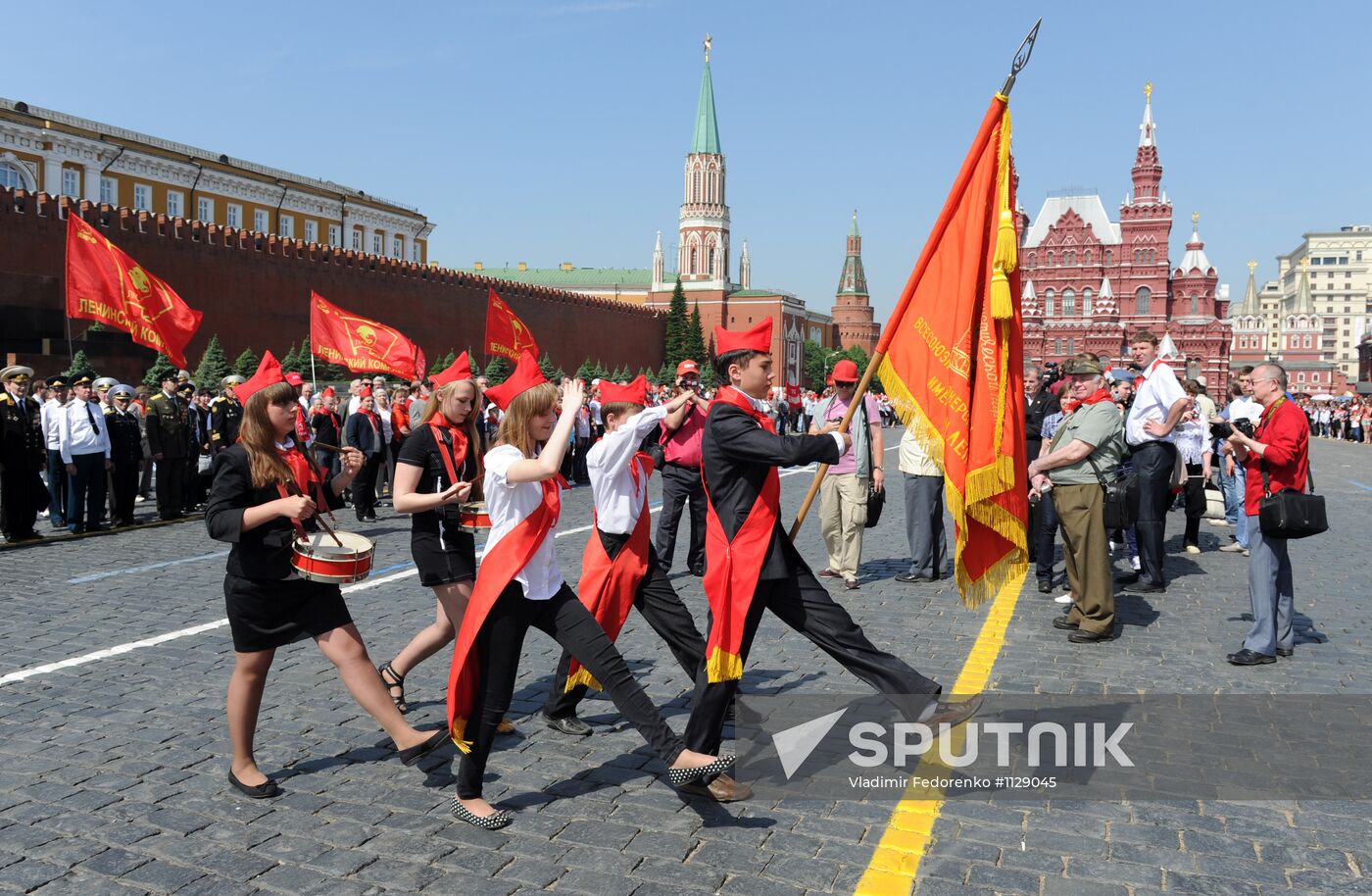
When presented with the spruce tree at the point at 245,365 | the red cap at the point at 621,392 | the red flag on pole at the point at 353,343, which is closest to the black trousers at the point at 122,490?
the red flag on pole at the point at 353,343

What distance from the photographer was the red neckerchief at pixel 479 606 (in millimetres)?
3949

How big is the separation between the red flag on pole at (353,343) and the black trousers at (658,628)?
13161 millimetres

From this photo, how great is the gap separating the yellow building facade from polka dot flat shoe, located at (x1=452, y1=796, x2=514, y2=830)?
44.5m

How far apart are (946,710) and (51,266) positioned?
36826mm

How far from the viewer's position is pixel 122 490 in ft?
41.1

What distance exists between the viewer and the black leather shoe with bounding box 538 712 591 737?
494 cm

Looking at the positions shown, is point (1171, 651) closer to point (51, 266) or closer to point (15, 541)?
point (15, 541)

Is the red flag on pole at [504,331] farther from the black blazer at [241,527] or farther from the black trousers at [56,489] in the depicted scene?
the black blazer at [241,527]

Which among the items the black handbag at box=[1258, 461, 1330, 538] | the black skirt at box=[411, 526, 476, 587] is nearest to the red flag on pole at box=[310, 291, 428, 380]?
the black skirt at box=[411, 526, 476, 587]

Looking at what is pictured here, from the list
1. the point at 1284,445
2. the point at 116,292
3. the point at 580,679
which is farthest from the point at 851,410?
the point at 116,292

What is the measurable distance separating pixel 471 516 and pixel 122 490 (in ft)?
31.0

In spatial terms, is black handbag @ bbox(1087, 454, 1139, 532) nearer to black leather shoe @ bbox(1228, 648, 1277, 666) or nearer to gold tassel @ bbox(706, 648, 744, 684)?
black leather shoe @ bbox(1228, 648, 1277, 666)

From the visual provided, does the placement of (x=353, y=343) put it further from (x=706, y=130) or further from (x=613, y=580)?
(x=706, y=130)

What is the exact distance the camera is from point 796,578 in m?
4.38
